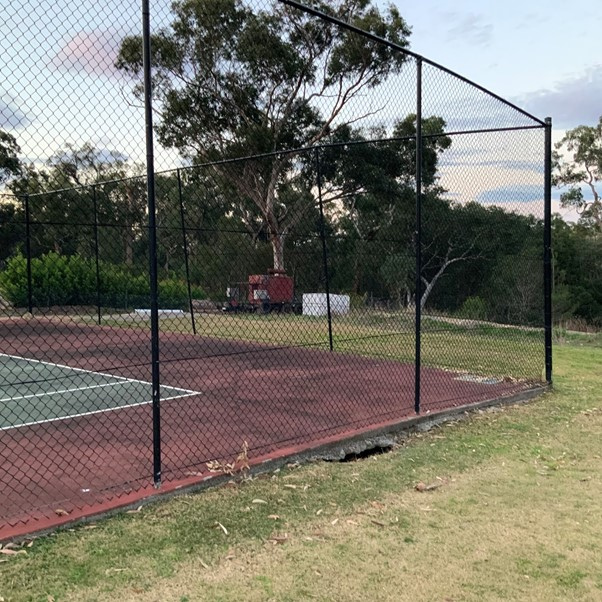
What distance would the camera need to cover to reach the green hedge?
12.9m

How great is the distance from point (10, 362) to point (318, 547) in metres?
8.01

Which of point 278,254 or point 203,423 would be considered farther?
point 278,254

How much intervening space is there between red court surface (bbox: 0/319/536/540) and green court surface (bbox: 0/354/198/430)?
22 centimetres

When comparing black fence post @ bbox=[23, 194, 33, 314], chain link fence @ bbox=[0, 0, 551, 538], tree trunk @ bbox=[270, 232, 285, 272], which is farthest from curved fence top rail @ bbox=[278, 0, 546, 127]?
black fence post @ bbox=[23, 194, 33, 314]

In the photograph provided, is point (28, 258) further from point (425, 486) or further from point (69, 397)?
point (425, 486)

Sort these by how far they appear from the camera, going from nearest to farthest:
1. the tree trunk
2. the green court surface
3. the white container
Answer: the green court surface < the white container < the tree trunk

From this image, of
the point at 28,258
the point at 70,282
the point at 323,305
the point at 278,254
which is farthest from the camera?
the point at 278,254

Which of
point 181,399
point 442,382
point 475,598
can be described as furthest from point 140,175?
point 475,598

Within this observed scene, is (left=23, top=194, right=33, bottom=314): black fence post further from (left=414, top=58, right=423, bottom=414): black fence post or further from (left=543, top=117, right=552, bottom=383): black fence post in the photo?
(left=543, top=117, right=552, bottom=383): black fence post

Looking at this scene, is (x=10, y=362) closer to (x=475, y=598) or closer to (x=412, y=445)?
(x=412, y=445)

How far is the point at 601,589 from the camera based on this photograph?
2521 millimetres

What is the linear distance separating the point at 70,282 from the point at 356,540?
11715mm

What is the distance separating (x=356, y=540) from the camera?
2977 millimetres

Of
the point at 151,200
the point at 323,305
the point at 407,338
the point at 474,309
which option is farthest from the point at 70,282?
the point at 151,200
